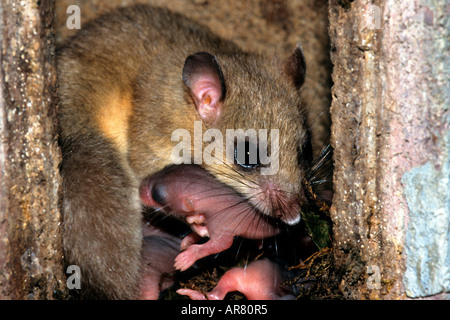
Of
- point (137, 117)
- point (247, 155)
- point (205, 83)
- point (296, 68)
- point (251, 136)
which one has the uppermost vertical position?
point (296, 68)

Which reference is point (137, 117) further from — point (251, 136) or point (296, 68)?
point (296, 68)

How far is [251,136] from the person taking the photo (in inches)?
136

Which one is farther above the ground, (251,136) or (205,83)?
(205,83)

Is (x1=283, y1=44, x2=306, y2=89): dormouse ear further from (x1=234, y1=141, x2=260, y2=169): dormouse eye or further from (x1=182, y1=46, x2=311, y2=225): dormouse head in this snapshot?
(x1=234, y1=141, x2=260, y2=169): dormouse eye

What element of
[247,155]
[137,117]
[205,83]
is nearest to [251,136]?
[247,155]

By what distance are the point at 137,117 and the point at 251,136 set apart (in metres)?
0.86

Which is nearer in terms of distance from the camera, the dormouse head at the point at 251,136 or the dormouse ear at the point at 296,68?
the dormouse head at the point at 251,136

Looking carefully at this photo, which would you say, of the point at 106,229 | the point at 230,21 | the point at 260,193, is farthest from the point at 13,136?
the point at 230,21

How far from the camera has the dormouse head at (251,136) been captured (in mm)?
3375

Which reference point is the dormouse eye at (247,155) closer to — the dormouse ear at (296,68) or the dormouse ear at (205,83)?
the dormouse ear at (205,83)

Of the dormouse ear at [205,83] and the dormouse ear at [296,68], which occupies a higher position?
the dormouse ear at [296,68]

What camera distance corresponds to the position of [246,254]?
3691 mm

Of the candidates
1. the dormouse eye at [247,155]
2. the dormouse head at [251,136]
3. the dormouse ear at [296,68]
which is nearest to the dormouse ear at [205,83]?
the dormouse head at [251,136]

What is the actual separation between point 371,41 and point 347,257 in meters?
1.06
